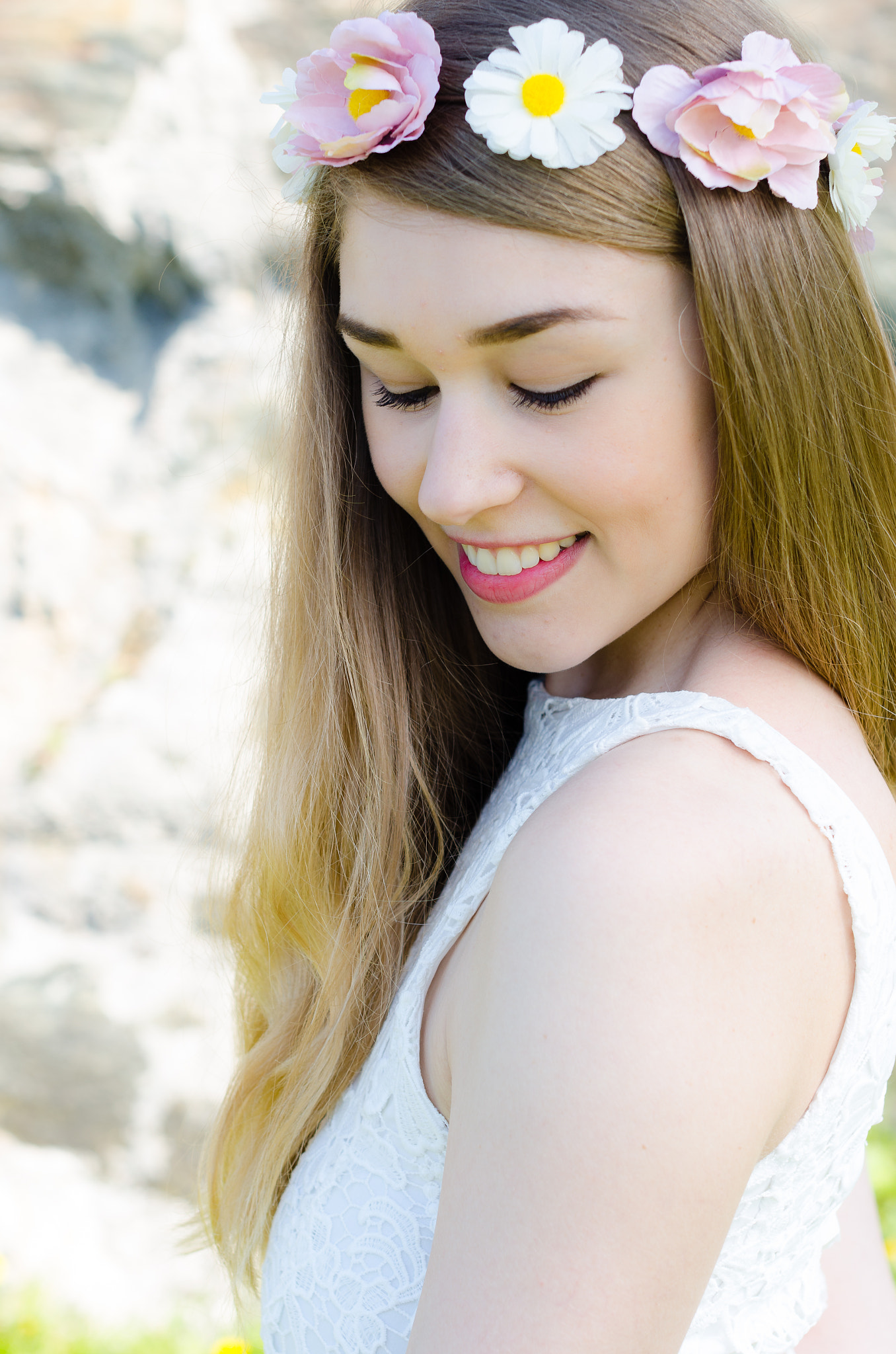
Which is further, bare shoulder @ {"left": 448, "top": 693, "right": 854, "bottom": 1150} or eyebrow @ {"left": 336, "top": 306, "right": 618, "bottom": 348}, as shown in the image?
eyebrow @ {"left": 336, "top": 306, "right": 618, "bottom": 348}

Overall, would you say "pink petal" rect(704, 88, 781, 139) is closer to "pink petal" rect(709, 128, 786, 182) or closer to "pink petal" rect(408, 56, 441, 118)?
"pink petal" rect(709, 128, 786, 182)

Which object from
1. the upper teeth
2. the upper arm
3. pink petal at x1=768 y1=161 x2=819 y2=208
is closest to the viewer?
the upper arm

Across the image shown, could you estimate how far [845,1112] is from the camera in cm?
98

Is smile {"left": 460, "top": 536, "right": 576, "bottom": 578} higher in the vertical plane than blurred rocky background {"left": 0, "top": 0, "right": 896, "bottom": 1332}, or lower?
higher

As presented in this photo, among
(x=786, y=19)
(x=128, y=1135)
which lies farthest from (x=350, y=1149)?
(x=128, y=1135)

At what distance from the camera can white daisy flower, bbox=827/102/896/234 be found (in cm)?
110

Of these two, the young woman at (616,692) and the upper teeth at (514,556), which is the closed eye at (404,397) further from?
the upper teeth at (514,556)

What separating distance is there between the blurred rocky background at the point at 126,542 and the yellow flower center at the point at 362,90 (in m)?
1.90

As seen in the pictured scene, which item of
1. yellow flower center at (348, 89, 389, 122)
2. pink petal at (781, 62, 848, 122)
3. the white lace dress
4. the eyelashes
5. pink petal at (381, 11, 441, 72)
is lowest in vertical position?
the white lace dress

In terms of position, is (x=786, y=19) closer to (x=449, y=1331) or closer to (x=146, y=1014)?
(x=449, y=1331)

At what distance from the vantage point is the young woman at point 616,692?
2.54 ft

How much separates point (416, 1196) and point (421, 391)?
32.3 inches

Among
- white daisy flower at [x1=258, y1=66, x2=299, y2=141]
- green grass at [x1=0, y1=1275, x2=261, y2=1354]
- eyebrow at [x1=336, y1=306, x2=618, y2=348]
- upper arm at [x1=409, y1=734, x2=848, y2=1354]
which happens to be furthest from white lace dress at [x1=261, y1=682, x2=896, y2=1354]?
green grass at [x1=0, y1=1275, x2=261, y2=1354]

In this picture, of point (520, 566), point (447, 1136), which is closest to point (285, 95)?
point (520, 566)
